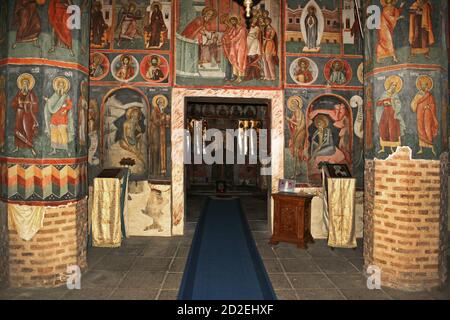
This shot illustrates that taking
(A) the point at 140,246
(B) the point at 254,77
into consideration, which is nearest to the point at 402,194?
(B) the point at 254,77

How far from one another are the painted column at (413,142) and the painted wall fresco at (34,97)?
4.85 meters

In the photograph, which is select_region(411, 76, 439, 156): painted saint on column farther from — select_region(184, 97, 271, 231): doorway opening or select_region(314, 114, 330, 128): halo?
select_region(184, 97, 271, 231): doorway opening

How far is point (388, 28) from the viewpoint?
4.93m

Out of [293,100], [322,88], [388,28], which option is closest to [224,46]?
[293,100]

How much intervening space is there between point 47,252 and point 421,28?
6466mm

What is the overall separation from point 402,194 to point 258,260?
8.71 ft

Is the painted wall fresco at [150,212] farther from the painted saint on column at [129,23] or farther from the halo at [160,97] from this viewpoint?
the painted saint on column at [129,23]

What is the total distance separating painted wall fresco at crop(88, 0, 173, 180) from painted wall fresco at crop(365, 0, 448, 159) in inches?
180

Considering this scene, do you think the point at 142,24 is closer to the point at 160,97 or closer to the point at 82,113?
the point at 160,97

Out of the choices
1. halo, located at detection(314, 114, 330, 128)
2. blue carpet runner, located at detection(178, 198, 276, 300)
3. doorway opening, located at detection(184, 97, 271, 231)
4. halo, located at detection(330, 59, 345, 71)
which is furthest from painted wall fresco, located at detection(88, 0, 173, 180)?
doorway opening, located at detection(184, 97, 271, 231)

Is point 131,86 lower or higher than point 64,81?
higher

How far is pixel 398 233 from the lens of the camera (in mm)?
4820

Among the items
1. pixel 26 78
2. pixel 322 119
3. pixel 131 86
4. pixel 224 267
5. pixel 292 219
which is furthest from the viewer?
pixel 322 119

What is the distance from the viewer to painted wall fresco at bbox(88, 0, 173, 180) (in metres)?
7.39
